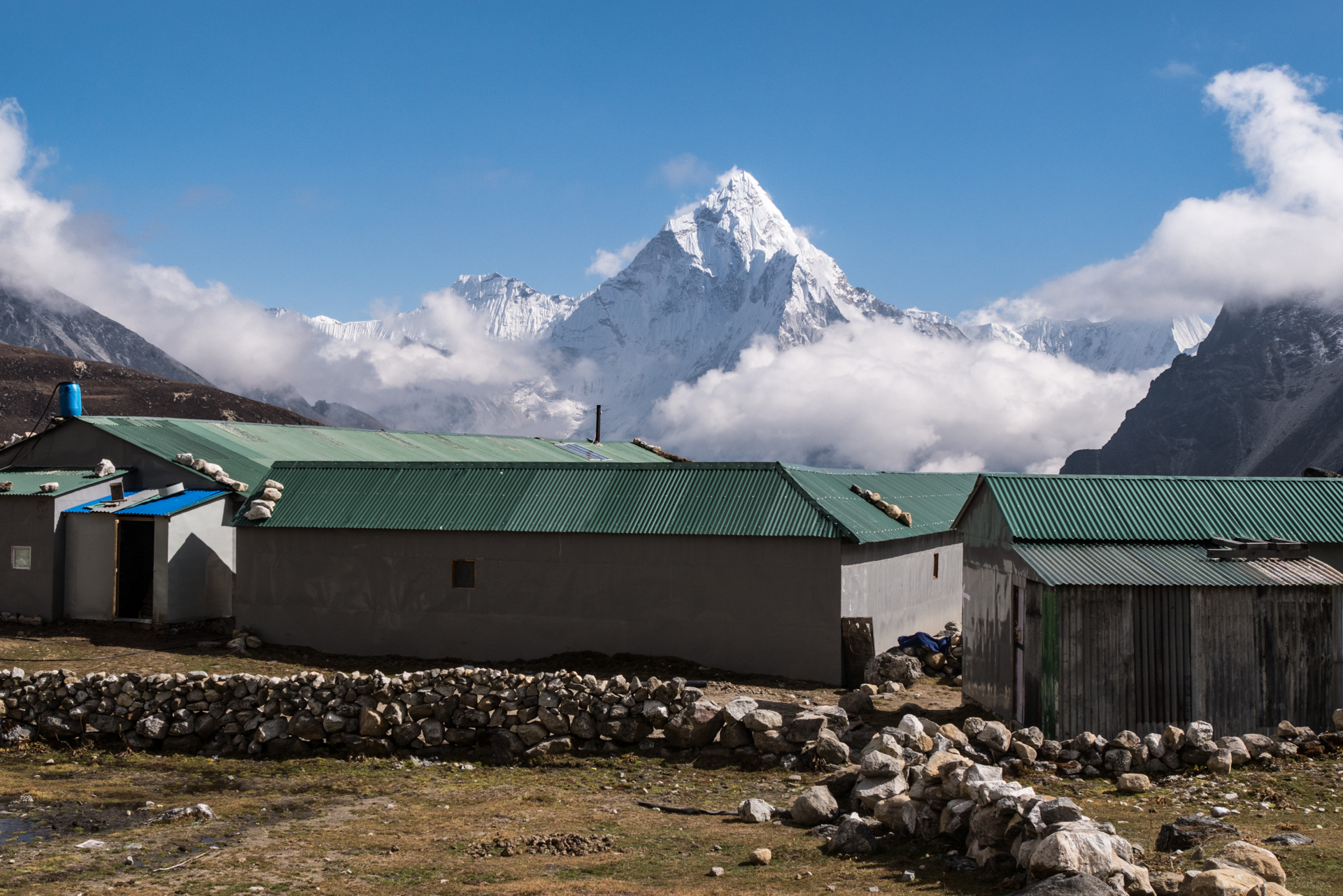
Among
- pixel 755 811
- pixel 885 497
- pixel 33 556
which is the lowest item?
pixel 755 811

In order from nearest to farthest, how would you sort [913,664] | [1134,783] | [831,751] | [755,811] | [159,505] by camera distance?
1. [755,811]
2. [1134,783]
3. [831,751]
4. [913,664]
5. [159,505]

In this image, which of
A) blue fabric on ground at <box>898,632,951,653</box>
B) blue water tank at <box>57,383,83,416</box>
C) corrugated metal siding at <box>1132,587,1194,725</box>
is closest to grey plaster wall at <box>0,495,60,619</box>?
blue water tank at <box>57,383,83,416</box>

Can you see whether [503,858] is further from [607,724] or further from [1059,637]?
[1059,637]

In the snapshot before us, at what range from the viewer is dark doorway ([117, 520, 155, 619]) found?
27.9 m

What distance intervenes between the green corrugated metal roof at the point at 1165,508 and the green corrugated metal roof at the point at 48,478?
23.0 meters

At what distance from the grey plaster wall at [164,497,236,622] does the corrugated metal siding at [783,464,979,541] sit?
14910mm

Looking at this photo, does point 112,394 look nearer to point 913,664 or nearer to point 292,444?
point 292,444

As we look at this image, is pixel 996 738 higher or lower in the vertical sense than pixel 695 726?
higher

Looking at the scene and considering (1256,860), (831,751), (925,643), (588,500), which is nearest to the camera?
(1256,860)

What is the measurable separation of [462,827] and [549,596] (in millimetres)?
10975

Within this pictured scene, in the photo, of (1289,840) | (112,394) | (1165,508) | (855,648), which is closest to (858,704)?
(855,648)

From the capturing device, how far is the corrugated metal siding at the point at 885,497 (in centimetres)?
2159

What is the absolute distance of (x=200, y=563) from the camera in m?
27.1

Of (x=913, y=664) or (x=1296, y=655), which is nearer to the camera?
(x=1296, y=655)
